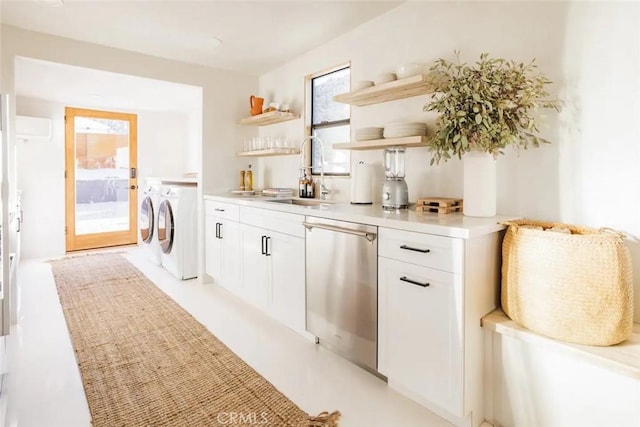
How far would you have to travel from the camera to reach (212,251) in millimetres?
3760

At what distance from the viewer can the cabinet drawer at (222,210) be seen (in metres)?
3.25

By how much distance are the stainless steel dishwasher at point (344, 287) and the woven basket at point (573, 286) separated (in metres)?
0.69

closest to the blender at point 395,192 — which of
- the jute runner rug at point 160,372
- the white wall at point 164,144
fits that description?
the jute runner rug at point 160,372

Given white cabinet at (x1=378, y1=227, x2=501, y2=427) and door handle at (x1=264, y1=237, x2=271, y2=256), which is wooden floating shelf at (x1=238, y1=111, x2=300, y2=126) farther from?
white cabinet at (x1=378, y1=227, x2=501, y2=427)

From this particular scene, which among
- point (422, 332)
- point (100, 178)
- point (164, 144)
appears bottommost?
point (422, 332)

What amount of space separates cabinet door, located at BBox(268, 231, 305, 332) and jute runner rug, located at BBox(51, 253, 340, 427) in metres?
0.47

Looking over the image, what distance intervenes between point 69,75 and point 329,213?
359 cm

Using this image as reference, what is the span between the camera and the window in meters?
3.19

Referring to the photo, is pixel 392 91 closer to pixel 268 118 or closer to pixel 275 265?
pixel 275 265

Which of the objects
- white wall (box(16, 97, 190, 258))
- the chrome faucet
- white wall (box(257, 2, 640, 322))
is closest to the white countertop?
white wall (box(257, 2, 640, 322))

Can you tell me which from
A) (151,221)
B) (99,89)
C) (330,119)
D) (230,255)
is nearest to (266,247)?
(230,255)

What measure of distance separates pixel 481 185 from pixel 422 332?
82cm

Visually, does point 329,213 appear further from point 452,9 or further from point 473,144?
point 452,9

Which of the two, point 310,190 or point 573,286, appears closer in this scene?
point 573,286
